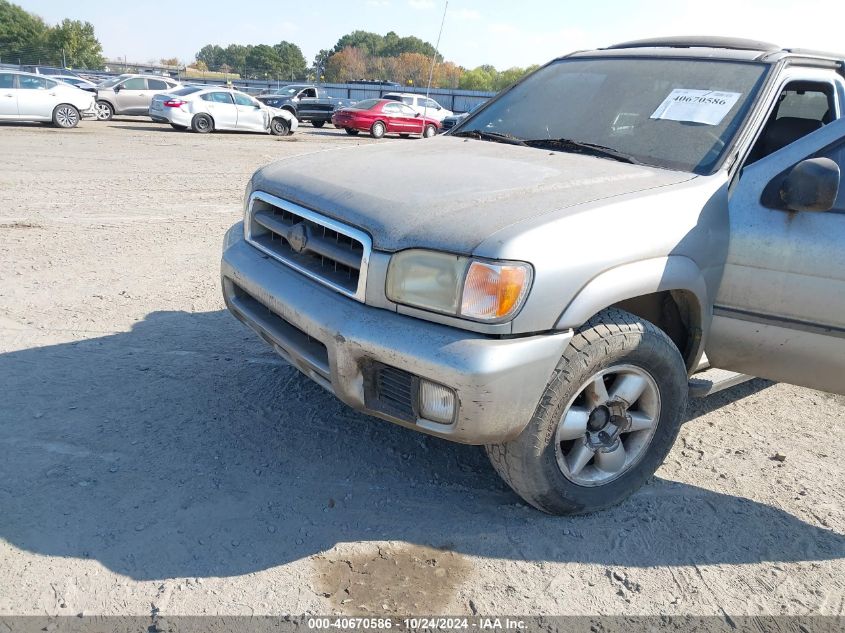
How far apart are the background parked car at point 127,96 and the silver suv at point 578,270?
20.6 m

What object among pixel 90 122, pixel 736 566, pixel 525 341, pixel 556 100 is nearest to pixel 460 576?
pixel 525 341

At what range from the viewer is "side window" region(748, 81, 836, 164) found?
371 centimetres

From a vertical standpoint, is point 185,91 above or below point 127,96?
above

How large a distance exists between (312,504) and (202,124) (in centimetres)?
1927

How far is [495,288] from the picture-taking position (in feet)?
8.26

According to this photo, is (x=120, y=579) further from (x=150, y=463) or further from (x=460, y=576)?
(x=460, y=576)

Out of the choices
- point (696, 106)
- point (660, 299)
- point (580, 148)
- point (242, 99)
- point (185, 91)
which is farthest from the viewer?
point (242, 99)

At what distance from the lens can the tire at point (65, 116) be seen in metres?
18.1

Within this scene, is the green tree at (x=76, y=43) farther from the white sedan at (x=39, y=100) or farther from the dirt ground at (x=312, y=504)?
the dirt ground at (x=312, y=504)

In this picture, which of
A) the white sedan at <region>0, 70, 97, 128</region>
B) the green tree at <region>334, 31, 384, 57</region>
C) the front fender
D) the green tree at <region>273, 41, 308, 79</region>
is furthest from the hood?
the green tree at <region>334, 31, 384, 57</region>

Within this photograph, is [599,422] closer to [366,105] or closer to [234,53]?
[366,105]

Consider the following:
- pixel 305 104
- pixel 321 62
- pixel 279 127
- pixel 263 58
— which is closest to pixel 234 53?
pixel 263 58

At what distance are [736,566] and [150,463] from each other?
8.29 feet

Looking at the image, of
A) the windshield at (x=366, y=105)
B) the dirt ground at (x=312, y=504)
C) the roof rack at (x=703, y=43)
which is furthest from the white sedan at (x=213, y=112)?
the roof rack at (x=703, y=43)
